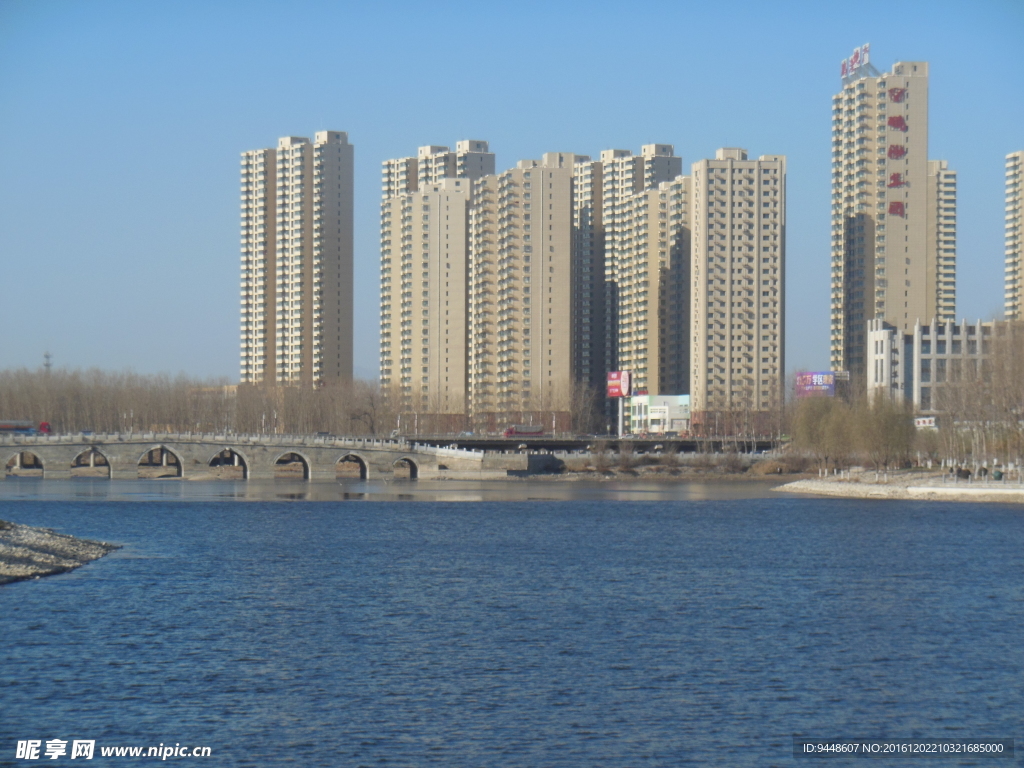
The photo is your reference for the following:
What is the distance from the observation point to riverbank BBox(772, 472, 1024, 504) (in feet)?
250

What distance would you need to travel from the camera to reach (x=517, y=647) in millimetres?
27078

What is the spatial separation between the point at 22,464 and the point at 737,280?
88.5 metres

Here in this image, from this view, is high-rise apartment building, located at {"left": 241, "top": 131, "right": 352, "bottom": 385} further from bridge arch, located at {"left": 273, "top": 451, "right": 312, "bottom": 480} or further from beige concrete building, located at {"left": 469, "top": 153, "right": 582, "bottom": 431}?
bridge arch, located at {"left": 273, "top": 451, "right": 312, "bottom": 480}

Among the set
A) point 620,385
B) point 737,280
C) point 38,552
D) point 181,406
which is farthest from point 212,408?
point 38,552

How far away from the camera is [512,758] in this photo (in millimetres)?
18625

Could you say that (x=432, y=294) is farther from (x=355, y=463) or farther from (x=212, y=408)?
(x=355, y=463)

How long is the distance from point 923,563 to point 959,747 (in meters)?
26.5

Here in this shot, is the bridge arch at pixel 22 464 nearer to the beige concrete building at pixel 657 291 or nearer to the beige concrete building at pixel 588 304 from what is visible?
the beige concrete building at pixel 588 304

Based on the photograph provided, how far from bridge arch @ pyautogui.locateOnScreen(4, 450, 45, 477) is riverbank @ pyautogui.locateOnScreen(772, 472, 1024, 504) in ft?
234

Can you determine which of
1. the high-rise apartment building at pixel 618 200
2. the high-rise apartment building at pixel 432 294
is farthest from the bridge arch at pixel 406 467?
the high-rise apartment building at pixel 618 200

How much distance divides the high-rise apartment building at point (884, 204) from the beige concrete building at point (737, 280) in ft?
29.3

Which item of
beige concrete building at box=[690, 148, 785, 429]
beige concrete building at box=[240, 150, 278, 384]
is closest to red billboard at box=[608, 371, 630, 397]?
beige concrete building at box=[690, 148, 785, 429]

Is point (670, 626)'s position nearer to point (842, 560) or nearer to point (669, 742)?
point (669, 742)

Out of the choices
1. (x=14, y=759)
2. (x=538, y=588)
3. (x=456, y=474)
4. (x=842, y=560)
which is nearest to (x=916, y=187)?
(x=456, y=474)
